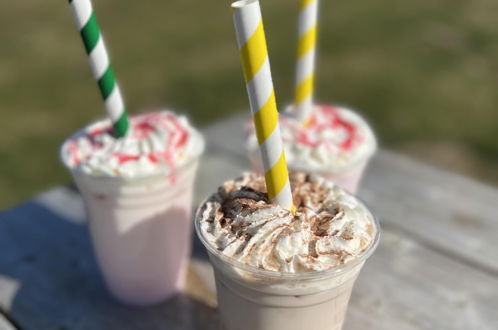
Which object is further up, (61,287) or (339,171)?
(339,171)

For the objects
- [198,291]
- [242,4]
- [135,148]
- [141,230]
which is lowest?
[198,291]

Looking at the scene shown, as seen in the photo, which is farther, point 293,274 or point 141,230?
point 141,230

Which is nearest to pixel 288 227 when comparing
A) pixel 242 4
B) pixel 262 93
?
pixel 262 93

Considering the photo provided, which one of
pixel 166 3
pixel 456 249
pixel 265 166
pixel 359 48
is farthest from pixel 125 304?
pixel 166 3

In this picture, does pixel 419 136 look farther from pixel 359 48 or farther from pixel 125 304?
pixel 125 304

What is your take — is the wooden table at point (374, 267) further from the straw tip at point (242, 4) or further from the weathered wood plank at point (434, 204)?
the straw tip at point (242, 4)

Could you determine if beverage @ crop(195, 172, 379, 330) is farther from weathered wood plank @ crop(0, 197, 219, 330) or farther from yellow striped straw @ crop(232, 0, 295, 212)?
weathered wood plank @ crop(0, 197, 219, 330)

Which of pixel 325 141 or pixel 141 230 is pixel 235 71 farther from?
pixel 141 230
